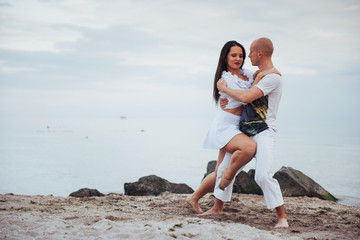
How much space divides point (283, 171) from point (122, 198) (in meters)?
3.73

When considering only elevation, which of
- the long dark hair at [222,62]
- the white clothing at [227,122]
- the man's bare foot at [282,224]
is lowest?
the man's bare foot at [282,224]

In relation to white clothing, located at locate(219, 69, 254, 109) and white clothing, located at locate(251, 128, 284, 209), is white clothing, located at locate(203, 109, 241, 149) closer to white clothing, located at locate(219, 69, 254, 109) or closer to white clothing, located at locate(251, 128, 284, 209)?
white clothing, located at locate(219, 69, 254, 109)

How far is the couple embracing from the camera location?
4945 mm

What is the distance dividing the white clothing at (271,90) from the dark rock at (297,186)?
157 inches

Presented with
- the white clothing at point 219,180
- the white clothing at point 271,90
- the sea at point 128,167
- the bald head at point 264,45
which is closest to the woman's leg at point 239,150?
the white clothing at point 219,180

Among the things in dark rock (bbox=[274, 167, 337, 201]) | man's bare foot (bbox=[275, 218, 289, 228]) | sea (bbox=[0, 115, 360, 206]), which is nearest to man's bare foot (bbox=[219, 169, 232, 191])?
man's bare foot (bbox=[275, 218, 289, 228])

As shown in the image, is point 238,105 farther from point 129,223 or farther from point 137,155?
point 137,155

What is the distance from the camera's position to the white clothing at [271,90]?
4.93m

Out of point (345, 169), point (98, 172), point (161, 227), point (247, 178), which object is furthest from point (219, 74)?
point (345, 169)

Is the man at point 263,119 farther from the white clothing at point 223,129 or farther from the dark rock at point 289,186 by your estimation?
the dark rock at point 289,186

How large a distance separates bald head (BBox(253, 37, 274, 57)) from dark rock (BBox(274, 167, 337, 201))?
4376 mm

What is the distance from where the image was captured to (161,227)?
4492mm

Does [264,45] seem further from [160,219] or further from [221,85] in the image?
[160,219]

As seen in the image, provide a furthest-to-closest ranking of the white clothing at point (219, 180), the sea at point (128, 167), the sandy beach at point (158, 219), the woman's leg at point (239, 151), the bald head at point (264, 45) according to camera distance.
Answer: the sea at point (128, 167) < the white clothing at point (219, 180) < the bald head at point (264, 45) < the woman's leg at point (239, 151) < the sandy beach at point (158, 219)
